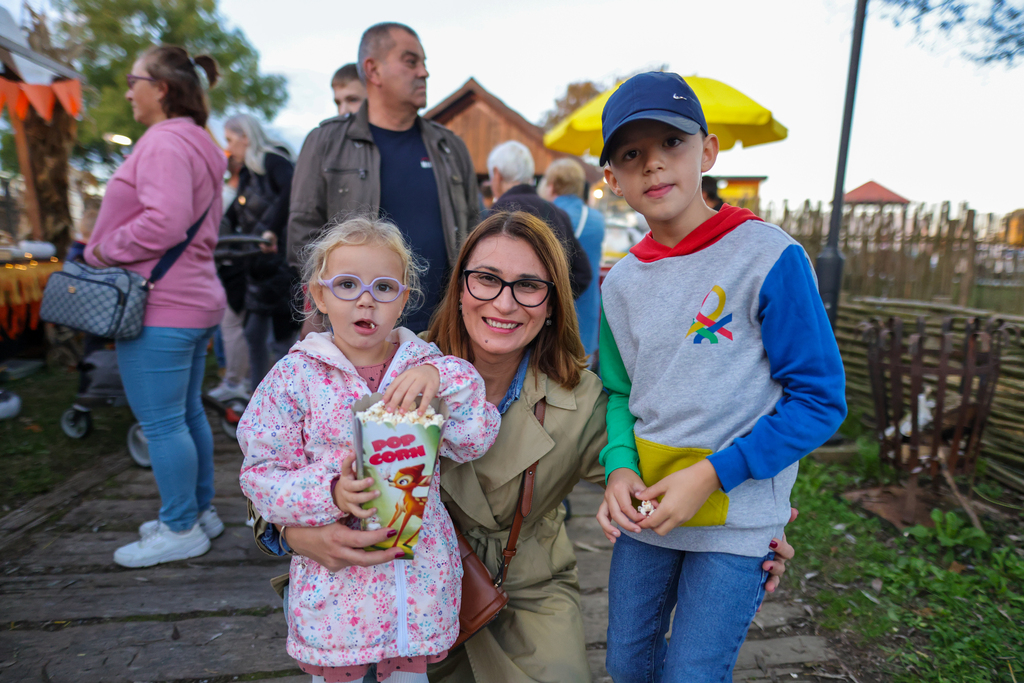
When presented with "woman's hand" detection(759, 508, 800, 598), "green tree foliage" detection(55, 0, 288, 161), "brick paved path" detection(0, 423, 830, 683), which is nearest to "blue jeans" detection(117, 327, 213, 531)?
"brick paved path" detection(0, 423, 830, 683)

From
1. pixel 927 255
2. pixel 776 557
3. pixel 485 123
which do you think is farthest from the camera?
pixel 485 123

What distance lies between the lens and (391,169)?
2.98 metres

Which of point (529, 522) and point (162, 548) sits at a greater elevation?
point (529, 522)

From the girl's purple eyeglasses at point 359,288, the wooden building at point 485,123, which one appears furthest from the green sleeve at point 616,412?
the wooden building at point 485,123

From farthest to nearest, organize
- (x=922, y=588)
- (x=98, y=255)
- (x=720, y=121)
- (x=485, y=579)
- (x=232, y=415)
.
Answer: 1. (x=720, y=121)
2. (x=232, y=415)
3. (x=922, y=588)
4. (x=98, y=255)
5. (x=485, y=579)

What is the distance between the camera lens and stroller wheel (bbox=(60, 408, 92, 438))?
4467 mm

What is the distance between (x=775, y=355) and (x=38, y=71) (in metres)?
6.84

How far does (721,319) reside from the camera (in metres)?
1.47

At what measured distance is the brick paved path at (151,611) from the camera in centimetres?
223

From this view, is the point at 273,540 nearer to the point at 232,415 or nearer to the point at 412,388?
the point at 412,388

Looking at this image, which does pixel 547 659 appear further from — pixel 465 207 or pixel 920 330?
pixel 920 330

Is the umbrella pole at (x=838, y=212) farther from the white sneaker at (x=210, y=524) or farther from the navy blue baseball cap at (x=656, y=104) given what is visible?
the white sneaker at (x=210, y=524)

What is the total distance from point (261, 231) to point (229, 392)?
5.14 feet

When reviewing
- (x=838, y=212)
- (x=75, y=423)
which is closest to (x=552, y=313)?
(x=838, y=212)
